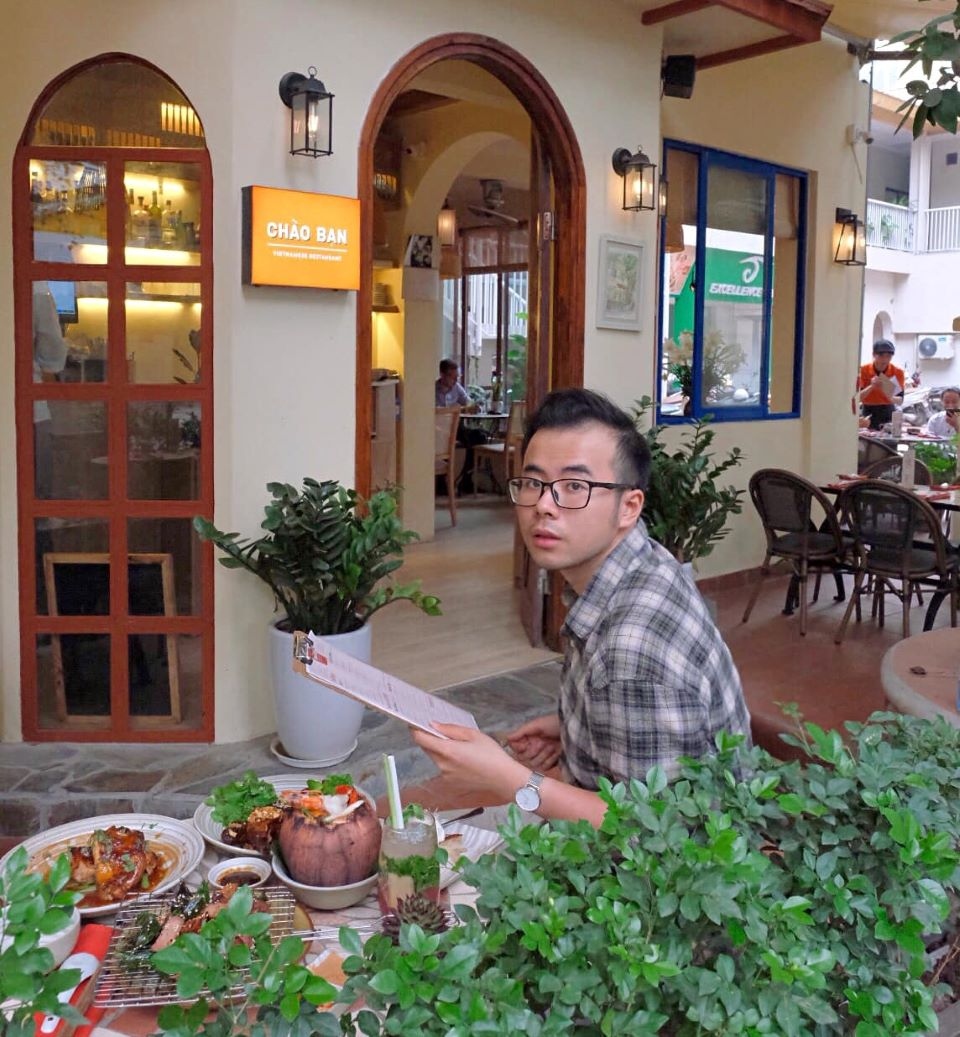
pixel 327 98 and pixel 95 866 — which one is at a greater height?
pixel 327 98

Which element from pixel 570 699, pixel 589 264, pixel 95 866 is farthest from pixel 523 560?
pixel 95 866

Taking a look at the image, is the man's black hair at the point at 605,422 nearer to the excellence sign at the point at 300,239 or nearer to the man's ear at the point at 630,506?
the man's ear at the point at 630,506

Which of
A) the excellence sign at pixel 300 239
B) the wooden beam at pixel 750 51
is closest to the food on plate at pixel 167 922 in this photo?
the excellence sign at pixel 300 239

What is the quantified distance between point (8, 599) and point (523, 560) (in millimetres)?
2990

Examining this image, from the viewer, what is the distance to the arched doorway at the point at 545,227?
4.64 meters

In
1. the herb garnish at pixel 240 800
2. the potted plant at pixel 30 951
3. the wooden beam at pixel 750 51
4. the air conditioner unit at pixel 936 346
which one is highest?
the wooden beam at pixel 750 51

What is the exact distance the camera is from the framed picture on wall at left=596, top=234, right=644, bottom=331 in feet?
18.0

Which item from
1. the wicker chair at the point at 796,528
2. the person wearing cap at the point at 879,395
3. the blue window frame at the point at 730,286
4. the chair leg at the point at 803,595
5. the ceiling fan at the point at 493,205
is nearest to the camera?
the wicker chair at the point at 796,528

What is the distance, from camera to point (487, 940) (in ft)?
3.29

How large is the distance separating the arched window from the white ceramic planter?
36 cm

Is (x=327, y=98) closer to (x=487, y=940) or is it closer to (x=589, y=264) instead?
(x=589, y=264)

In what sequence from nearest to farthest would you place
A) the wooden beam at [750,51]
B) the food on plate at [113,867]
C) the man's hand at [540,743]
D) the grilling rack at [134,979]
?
1. the grilling rack at [134,979]
2. the food on plate at [113,867]
3. the man's hand at [540,743]
4. the wooden beam at [750,51]

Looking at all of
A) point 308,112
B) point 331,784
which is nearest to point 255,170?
point 308,112

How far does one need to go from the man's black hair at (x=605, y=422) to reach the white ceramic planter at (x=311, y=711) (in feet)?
7.20
